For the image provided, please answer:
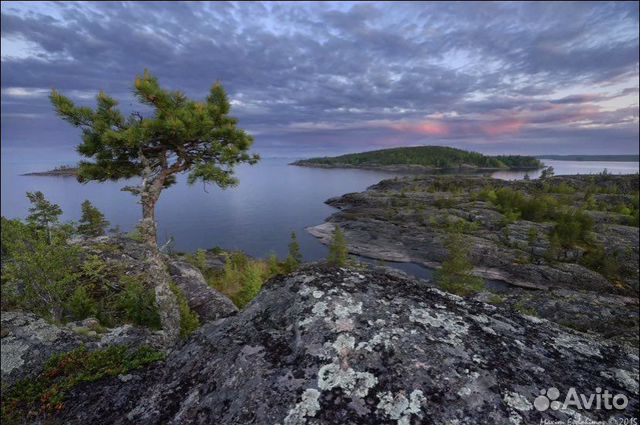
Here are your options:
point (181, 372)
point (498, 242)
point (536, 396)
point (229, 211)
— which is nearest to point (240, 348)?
point (181, 372)

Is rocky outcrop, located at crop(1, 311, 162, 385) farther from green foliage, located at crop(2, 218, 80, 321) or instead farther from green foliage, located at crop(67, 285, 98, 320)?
green foliage, located at crop(67, 285, 98, 320)

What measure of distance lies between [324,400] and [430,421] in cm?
131

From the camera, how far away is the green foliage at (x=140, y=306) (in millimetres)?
15258

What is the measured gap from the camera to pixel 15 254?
13617mm

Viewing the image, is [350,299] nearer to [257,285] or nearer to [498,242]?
[257,285]

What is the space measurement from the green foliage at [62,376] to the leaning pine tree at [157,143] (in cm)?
241

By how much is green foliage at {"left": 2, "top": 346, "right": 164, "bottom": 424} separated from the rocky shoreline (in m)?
38.4

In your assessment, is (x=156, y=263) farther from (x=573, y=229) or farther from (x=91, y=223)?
(x=573, y=229)

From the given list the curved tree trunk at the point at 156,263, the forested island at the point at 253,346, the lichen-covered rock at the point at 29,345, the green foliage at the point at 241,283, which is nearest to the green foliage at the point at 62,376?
the forested island at the point at 253,346

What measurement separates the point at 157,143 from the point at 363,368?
30.1 feet

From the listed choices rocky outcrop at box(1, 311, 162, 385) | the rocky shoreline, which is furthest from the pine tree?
the rocky shoreline

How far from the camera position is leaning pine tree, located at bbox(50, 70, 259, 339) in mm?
8742

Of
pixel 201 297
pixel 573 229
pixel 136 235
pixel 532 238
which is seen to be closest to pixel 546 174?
pixel 573 229

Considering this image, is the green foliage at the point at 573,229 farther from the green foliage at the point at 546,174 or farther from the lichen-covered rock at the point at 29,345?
the green foliage at the point at 546,174
